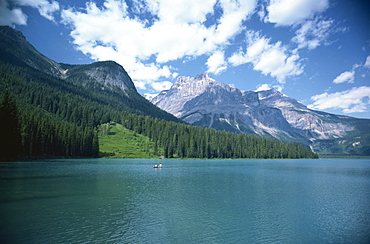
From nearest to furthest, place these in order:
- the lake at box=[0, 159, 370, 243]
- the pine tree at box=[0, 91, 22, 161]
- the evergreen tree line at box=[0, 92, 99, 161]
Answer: the lake at box=[0, 159, 370, 243] → the pine tree at box=[0, 91, 22, 161] → the evergreen tree line at box=[0, 92, 99, 161]

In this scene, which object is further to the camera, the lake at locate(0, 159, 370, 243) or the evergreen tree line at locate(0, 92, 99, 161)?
the evergreen tree line at locate(0, 92, 99, 161)

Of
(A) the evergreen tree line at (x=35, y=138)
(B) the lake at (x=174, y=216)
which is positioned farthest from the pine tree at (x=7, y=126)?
(B) the lake at (x=174, y=216)

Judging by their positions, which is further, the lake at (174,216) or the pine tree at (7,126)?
the pine tree at (7,126)

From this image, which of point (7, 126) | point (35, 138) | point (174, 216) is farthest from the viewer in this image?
point (35, 138)

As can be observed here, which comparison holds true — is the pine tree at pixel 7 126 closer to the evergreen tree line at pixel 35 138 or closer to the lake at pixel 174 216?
the evergreen tree line at pixel 35 138

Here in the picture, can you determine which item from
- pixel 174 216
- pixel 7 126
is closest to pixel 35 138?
pixel 7 126

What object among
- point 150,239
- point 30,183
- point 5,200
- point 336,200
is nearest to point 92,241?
point 150,239

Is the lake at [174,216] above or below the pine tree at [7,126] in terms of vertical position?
below

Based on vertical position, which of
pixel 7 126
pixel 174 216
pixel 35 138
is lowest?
pixel 174 216

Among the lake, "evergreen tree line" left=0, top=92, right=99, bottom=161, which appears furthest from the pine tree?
the lake

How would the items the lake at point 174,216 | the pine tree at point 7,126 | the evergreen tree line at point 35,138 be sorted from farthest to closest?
the evergreen tree line at point 35,138, the pine tree at point 7,126, the lake at point 174,216

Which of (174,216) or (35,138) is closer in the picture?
(174,216)

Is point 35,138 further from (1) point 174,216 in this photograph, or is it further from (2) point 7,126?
(1) point 174,216

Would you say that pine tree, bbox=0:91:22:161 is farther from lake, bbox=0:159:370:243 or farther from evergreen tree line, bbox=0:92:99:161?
lake, bbox=0:159:370:243
